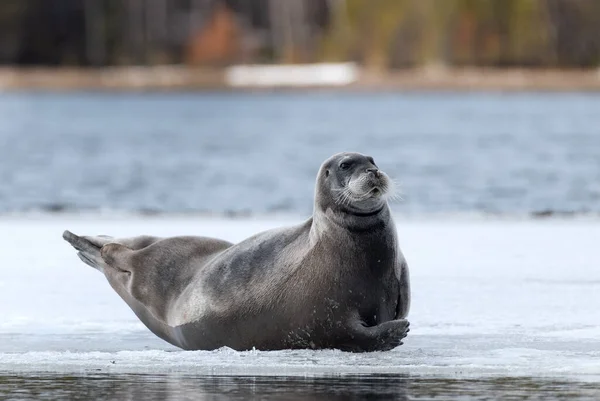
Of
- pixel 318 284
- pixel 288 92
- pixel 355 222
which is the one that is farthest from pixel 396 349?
pixel 288 92

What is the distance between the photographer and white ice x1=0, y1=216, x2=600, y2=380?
7430 mm

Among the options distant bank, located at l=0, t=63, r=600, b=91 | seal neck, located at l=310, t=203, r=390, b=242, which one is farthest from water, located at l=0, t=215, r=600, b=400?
distant bank, located at l=0, t=63, r=600, b=91

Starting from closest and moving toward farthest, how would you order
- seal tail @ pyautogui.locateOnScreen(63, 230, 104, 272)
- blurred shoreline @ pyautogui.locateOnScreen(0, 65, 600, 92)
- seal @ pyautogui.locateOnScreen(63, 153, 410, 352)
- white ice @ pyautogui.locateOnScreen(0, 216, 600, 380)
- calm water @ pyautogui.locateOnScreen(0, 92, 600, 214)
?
white ice @ pyautogui.locateOnScreen(0, 216, 600, 380) → seal @ pyautogui.locateOnScreen(63, 153, 410, 352) → seal tail @ pyautogui.locateOnScreen(63, 230, 104, 272) → calm water @ pyautogui.locateOnScreen(0, 92, 600, 214) → blurred shoreline @ pyautogui.locateOnScreen(0, 65, 600, 92)

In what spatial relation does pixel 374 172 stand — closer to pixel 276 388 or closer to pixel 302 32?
pixel 276 388

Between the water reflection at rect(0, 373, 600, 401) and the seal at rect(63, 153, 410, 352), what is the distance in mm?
507

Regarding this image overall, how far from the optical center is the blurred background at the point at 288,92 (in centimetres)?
3123

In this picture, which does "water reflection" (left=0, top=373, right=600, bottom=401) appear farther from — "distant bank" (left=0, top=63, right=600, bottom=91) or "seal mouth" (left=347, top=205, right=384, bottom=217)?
"distant bank" (left=0, top=63, right=600, bottom=91)

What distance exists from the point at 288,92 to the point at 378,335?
103 metres

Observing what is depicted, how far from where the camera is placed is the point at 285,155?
36625 mm

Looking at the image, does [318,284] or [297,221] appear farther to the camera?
[297,221]

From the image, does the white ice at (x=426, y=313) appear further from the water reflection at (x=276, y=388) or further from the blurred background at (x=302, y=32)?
the blurred background at (x=302, y=32)

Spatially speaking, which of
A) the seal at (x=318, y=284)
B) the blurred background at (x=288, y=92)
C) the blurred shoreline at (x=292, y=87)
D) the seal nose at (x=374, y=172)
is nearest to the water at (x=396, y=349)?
the seal at (x=318, y=284)

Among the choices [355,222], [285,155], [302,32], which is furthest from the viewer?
[302,32]

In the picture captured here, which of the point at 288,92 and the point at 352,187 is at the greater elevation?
the point at 288,92
